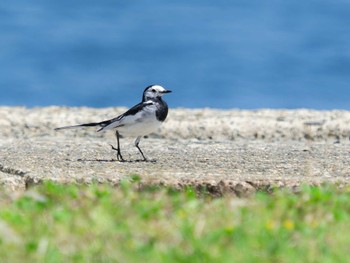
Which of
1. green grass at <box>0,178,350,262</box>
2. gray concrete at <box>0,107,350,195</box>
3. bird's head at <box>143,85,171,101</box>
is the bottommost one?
green grass at <box>0,178,350,262</box>

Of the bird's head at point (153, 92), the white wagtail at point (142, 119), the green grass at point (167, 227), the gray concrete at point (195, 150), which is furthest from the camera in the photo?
the bird's head at point (153, 92)

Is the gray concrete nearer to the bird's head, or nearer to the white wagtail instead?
the white wagtail

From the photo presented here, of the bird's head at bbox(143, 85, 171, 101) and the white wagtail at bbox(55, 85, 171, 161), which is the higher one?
the bird's head at bbox(143, 85, 171, 101)

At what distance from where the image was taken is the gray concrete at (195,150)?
23.1 ft

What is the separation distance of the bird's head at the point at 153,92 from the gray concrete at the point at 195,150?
0.50 metres

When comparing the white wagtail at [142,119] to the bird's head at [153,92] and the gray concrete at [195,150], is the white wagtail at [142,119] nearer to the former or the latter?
the bird's head at [153,92]

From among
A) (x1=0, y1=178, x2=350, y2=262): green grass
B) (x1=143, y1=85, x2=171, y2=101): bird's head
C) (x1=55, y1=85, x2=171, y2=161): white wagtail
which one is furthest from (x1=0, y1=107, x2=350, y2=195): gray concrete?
(x1=0, y1=178, x2=350, y2=262): green grass

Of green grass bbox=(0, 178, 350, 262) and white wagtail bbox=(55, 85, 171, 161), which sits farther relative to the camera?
white wagtail bbox=(55, 85, 171, 161)

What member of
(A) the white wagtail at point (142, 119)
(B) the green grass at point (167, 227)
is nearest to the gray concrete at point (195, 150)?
(A) the white wagtail at point (142, 119)

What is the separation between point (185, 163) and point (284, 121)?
3275mm

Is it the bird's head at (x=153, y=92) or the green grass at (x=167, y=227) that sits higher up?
the bird's head at (x=153, y=92)

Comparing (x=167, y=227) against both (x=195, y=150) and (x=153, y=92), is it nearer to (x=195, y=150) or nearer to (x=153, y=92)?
(x=153, y=92)

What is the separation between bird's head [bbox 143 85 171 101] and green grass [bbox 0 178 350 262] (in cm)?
255

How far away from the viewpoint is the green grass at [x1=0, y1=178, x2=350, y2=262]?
438 centimetres
